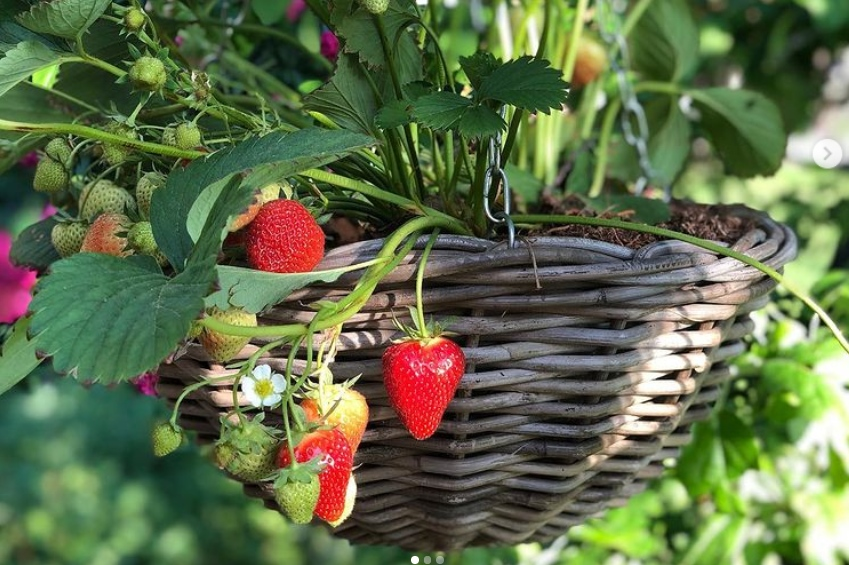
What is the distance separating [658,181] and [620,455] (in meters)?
0.38

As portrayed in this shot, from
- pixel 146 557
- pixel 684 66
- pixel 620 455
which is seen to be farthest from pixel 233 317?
pixel 146 557

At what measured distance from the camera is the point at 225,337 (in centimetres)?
53

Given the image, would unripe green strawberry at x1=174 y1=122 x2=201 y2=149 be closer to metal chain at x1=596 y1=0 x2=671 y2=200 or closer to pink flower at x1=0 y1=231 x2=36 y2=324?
metal chain at x1=596 y1=0 x2=671 y2=200

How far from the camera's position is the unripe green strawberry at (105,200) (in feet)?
2.00

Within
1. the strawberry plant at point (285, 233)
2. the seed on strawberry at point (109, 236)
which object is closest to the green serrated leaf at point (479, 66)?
the strawberry plant at point (285, 233)

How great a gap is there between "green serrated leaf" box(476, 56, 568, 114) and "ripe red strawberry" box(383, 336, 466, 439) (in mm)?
140

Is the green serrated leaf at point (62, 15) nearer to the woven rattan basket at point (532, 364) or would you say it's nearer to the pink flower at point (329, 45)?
the woven rattan basket at point (532, 364)

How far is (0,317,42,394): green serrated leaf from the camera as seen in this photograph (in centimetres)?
58

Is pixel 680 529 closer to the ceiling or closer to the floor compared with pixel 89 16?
closer to the floor

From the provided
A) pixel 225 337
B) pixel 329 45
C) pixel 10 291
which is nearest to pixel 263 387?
pixel 225 337

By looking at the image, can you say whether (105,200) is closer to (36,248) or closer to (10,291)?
(36,248)

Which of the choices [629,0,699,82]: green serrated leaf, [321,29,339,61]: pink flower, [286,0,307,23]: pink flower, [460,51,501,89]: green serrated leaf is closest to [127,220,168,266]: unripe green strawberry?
[460,51,501,89]: green serrated leaf

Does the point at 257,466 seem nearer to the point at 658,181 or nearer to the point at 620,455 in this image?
the point at 620,455

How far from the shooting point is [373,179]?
690 mm
